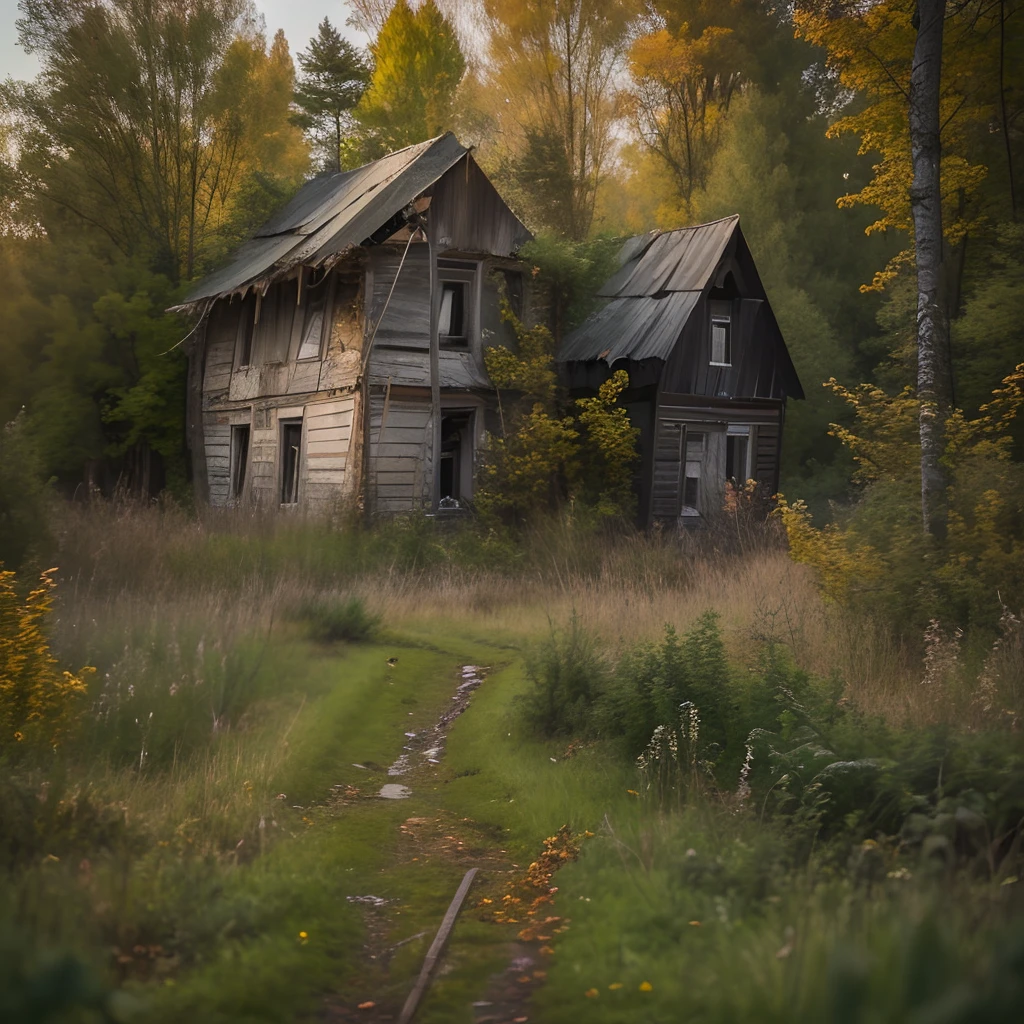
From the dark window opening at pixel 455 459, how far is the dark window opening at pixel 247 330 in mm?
5292

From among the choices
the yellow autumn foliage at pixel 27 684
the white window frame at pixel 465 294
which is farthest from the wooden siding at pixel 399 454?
the yellow autumn foliage at pixel 27 684

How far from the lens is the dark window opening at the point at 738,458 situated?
2388 cm

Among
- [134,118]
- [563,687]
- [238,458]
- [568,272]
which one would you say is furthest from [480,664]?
[134,118]

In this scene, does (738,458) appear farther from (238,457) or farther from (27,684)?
(27,684)

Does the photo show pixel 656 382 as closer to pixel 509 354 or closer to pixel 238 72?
pixel 509 354

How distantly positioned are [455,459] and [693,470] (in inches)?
210

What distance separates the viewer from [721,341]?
23.0 meters

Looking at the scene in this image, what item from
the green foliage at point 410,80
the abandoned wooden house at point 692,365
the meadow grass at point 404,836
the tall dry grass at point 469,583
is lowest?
the meadow grass at point 404,836

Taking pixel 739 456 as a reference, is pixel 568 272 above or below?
above

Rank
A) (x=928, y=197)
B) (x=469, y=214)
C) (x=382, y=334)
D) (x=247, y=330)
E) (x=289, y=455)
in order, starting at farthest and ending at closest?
(x=247, y=330) → (x=289, y=455) → (x=469, y=214) → (x=382, y=334) → (x=928, y=197)

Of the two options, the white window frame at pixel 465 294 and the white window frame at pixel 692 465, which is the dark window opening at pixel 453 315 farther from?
the white window frame at pixel 692 465

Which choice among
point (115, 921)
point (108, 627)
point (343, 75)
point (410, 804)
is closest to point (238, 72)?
point (343, 75)

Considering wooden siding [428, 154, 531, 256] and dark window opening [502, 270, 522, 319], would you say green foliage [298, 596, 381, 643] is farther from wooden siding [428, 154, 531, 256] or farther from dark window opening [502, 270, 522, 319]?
dark window opening [502, 270, 522, 319]

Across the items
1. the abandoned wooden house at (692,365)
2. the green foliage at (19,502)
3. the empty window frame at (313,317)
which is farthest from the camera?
the abandoned wooden house at (692,365)
